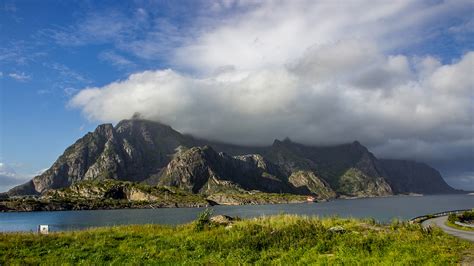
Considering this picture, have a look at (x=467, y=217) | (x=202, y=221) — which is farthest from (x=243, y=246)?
(x=467, y=217)

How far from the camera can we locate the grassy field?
28672 mm

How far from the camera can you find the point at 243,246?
110 feet

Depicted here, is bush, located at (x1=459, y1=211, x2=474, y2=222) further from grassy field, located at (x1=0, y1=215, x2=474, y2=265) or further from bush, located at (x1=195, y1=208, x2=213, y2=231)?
bush, located at (x1=195, y1=208, x2=213, y2=231)

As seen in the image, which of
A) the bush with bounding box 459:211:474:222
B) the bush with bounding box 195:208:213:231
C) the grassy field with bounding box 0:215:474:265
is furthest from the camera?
the bush with bounding box 459:211:474:222

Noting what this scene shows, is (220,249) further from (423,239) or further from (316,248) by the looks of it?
(423,239)

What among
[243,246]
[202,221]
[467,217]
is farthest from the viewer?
[467,217]

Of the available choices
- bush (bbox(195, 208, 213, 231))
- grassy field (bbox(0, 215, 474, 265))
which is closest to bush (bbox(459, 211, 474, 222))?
grassy field (bbox(0, 215, 474, 265))

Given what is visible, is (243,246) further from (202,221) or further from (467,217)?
(467,217)

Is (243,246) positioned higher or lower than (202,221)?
lower

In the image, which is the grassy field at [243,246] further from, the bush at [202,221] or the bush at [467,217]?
the bush at [467,217]

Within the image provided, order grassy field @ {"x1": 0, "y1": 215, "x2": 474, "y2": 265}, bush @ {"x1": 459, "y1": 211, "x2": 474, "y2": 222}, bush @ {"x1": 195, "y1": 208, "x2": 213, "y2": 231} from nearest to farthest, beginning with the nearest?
grassy field @ {"x1": 0, "y1": 215, "x2": 474, "y2": 265} → bush @ {"x1": 195, "y1": 208, "x2": 213, "y2": 231} → bush @ {"x1": 459, "y1": 211, "x2": 474, "y2": 222}

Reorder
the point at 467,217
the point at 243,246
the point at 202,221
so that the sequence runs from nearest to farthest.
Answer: the point at 243,246 → the point at 202,221 → the point at 467,217

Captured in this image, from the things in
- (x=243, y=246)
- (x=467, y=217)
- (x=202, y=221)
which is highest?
(x=202, y=221)

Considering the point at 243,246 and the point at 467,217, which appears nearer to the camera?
the point at 243,246
